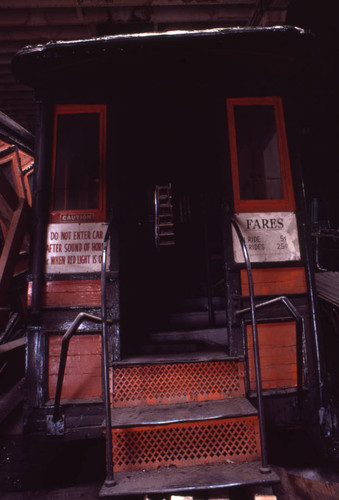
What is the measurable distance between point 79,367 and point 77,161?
2.56 metres

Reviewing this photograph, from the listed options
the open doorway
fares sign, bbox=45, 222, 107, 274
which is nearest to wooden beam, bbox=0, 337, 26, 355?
fares sign, bbox=45, 222, 107, 274

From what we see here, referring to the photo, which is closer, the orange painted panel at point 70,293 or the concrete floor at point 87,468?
the concrete floor at point 87,468

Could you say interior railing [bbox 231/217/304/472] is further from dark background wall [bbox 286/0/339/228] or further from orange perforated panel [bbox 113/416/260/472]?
dark background wall [bbox 286/0/339/228]

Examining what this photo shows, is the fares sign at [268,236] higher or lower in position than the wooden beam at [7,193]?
lower

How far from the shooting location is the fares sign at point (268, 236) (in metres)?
3.62

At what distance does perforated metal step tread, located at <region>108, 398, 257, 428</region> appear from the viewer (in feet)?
8.64

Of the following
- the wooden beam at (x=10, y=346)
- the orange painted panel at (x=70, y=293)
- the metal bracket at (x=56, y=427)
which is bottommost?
the metal bracket at (x=56, y=427)

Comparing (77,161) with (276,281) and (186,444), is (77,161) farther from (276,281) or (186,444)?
(186,444)

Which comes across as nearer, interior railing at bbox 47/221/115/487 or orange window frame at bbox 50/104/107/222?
interior railing at bbox 47/221/115/487

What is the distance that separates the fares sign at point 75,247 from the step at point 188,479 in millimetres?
2095

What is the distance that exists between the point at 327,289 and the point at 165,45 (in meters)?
3.99

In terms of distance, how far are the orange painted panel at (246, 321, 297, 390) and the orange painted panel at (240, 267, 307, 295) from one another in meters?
0.39

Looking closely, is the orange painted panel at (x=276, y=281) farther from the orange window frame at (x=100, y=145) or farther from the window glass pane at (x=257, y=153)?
the orange window frame at (x=100, y=145)

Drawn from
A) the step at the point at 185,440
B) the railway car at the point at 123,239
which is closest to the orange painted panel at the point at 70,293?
the railway car at the point at 123,239
